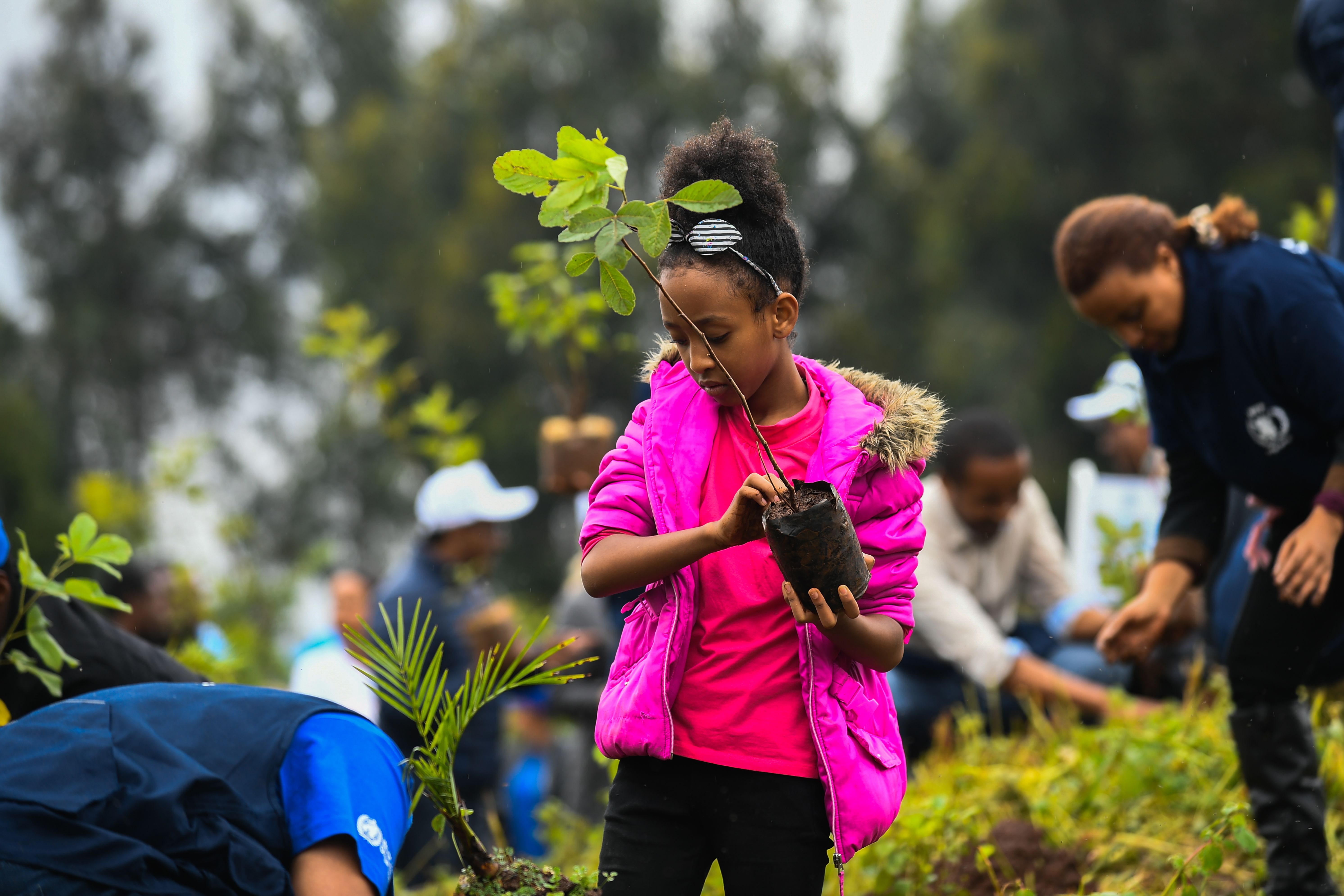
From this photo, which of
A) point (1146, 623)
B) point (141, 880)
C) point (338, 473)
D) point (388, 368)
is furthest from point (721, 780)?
point (338, 473)

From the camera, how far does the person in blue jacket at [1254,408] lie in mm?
2955

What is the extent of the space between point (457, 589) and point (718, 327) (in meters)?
3.91

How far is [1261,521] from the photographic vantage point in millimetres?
3326

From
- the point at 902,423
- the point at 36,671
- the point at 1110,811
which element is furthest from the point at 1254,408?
the point at 36,671

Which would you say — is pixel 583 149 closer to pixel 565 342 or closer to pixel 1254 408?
pixel 1254 408

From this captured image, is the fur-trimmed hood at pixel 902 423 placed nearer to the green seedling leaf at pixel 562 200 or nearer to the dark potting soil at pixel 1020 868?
the green seedling leaf at pixel 562 200

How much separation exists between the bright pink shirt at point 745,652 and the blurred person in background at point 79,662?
1419 mm

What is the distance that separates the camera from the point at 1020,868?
358cm

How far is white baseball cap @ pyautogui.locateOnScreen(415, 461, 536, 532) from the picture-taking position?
5.81 metres

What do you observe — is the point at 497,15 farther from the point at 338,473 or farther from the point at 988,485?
the point at 988,485

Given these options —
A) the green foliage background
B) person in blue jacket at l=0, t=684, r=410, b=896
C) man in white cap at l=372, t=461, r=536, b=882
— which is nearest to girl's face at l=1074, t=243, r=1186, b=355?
person in blue jacket at l=0, t=684, r=410, b=896

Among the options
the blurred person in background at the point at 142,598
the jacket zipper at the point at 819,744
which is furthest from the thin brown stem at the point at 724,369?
the blurred person in background at the point at 142,598

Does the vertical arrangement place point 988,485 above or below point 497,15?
below

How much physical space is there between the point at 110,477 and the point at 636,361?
6556 mm
